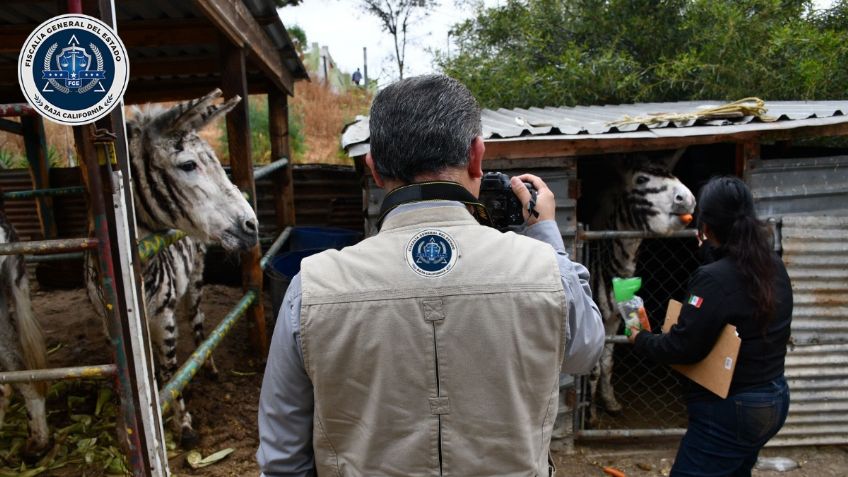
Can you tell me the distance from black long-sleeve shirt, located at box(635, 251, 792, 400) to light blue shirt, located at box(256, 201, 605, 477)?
1486 mm

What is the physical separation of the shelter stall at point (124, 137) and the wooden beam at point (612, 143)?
2.00m

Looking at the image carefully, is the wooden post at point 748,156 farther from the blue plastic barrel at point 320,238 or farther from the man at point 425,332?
the blue plastic barrel at point 320,238

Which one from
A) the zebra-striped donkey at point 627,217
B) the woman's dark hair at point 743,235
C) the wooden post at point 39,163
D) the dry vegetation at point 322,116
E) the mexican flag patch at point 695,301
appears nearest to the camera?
the woman's dark hair at point 743,235

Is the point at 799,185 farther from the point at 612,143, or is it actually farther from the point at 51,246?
the point at 51,246

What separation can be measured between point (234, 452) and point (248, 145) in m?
2.28

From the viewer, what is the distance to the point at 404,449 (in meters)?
1.29

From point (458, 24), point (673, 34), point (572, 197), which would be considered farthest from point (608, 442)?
point (458, 24)

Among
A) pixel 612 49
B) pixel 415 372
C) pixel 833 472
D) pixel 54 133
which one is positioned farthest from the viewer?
pixel 54 133

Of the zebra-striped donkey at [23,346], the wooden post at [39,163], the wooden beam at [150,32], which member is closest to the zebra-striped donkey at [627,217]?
the wooden beam at [150,32]

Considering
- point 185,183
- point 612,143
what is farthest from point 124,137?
point 612,143

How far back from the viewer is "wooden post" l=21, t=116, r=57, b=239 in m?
6.42

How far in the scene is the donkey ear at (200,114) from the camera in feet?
10.9

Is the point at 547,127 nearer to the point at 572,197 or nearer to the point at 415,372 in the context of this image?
the point at 572,197

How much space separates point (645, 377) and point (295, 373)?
5.11m
